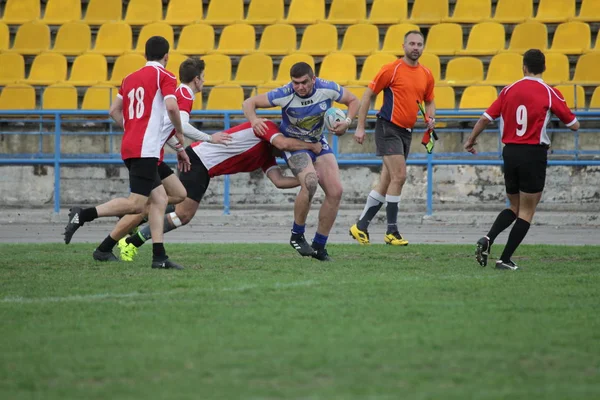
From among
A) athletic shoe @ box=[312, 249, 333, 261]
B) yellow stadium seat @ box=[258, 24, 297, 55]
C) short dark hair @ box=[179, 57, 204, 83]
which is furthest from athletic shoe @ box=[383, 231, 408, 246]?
yellow stadium seat @ box=[258, 24, 297, 55]

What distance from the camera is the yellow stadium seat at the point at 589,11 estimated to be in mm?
18516

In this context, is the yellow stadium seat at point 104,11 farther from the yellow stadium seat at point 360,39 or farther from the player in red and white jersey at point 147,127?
the player in red and white jersey at point 147,127

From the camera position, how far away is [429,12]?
19.1 metres

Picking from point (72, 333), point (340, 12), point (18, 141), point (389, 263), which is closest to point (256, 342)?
point (72, 333)

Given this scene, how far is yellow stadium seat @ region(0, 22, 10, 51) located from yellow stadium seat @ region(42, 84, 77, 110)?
210cm

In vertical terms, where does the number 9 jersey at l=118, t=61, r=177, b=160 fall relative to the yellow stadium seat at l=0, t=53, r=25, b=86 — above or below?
below

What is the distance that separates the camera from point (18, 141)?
17.8m

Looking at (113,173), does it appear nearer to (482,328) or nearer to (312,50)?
(312,50)

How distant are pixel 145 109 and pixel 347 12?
11.6 m

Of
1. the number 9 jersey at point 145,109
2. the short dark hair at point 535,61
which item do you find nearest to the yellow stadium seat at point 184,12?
the number 9 jersey at point 145,109

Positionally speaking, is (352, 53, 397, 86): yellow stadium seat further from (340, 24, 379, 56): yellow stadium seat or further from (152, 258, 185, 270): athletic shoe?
(152, 258, 185, 270): athletic shoe

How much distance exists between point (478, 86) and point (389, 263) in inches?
347

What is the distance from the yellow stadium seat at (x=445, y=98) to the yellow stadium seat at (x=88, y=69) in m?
6.11

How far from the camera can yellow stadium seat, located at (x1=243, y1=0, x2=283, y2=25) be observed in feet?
64.3
